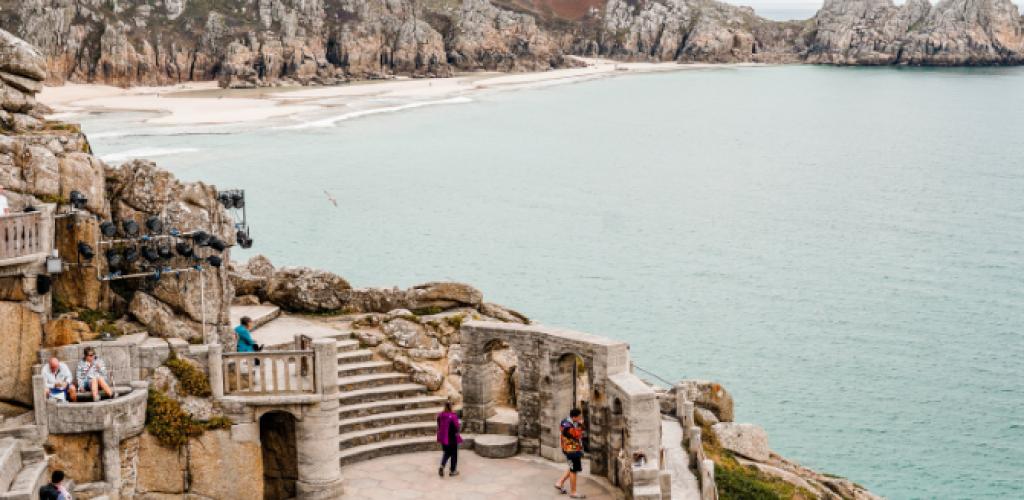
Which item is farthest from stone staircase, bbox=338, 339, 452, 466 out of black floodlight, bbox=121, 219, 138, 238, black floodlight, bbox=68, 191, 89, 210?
black floodlight, bbox=68, 191, 89, 210

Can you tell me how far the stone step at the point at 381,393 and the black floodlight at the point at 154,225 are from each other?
4.83 metres

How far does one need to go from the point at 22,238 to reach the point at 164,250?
2978 millimetres

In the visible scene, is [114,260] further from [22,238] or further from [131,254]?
[22,238]

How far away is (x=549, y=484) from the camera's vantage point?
72.7ft

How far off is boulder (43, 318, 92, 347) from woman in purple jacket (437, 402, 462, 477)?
656 cm

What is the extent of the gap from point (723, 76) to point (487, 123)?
91.3 m

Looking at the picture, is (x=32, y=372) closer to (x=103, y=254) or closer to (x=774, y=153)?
(x=103, y=254)

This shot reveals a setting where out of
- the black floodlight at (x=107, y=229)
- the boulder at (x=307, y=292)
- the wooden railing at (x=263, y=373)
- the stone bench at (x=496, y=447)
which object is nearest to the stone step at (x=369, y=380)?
the stone bench at (x=496, y=447)

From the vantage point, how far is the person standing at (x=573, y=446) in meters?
21.2

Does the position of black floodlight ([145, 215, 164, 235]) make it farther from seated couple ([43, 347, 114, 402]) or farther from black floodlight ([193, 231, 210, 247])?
seated couple ([43, 347, 114, 402])

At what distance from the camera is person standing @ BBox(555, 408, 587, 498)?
21250mm

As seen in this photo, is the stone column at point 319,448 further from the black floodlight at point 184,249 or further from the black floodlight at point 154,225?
the black floodlight at point 154,225

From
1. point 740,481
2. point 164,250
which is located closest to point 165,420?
point 164,250

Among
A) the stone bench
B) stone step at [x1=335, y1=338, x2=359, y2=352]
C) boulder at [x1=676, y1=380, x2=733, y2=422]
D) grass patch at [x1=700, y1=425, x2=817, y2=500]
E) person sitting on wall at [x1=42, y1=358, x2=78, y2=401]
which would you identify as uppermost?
person sitting on wall at [x1=42, y1=358, x2=78, y2=401]
